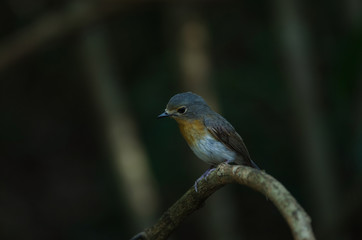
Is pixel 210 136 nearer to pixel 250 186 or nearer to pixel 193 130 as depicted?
pixel 193 130

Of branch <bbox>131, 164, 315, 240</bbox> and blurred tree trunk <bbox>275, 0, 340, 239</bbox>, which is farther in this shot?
blurred tree trunk <bbox>275, 0, 340, 239</bbox>

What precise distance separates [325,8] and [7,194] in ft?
19.8

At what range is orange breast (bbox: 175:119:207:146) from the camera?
3.44m

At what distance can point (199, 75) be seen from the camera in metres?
5.68

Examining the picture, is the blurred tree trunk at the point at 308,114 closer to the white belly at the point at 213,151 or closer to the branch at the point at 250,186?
the white belly at the point at 213,151

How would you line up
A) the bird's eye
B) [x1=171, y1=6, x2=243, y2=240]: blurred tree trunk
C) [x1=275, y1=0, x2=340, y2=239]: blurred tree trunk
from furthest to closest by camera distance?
[x1=275, y1=0, x2=340, y2=239]: blurred tree trunk, [x1=171, y1=6, x2=243, y2=240]: blurred tree trunk, the bird's eye

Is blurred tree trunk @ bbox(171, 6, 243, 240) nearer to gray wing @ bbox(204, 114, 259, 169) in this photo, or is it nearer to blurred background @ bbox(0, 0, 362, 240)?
blurred background @ bbox(0, 0, 362, 240)

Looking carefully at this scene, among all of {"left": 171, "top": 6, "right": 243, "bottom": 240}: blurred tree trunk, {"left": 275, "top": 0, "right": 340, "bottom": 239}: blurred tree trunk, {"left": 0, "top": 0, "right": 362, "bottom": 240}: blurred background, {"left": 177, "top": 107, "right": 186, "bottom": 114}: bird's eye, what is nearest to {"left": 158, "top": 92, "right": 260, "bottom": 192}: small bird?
{"left": 177, "top": 107, "right": 186, "bottom": 114}: bird's eye

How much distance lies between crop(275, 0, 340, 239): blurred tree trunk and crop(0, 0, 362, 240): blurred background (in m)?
0.02

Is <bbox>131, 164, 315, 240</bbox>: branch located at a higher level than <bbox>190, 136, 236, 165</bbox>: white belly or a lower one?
higher

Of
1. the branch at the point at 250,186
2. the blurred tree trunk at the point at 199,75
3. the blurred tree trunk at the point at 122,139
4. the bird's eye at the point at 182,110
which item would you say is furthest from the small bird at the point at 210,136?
the blurred tree trunk at the point at 122,139

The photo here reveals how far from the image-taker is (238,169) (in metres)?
1.91

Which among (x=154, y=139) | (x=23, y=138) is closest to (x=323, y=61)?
(x=154, y=139)

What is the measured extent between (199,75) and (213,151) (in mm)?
2415
